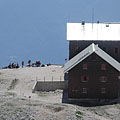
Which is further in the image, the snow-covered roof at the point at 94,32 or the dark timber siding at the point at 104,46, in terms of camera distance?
the snow-covered roof at the point at 94,32

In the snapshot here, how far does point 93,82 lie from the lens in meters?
53.6

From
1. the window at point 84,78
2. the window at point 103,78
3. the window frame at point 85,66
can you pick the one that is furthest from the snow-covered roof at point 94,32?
the window at point 84,78

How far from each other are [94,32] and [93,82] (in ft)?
54.2

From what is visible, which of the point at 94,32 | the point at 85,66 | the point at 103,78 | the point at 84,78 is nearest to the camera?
the point at 85,66

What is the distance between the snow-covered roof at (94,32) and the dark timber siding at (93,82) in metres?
13.3

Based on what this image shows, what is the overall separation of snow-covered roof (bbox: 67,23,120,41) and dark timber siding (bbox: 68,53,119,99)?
13.3m

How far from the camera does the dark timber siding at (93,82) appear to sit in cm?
5331

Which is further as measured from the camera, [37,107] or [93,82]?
[93,82]

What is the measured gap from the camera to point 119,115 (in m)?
47.8

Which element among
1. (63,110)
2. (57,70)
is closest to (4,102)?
(63,110)

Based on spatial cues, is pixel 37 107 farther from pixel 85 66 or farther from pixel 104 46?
pixel 104 46

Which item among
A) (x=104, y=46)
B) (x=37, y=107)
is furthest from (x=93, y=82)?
(x=104, y=46)

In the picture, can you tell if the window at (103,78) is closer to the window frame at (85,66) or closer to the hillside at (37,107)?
the window frame at (85,66)

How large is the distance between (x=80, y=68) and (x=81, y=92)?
365 centimetres
